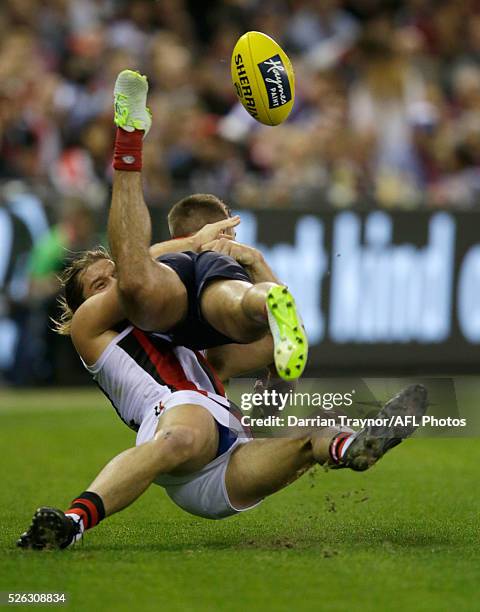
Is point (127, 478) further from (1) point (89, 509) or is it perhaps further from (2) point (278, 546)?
(2) point (278, 546)

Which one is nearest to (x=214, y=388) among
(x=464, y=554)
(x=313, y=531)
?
(x=313, y=531)

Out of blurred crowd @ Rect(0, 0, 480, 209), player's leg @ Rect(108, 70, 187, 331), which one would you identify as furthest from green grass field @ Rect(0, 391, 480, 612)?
blurred crowd @ Rect(0, 0, 480, 209)

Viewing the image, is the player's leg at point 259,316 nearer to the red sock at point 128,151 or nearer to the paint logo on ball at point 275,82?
the red sock at point 128,151

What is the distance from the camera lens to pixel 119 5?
15.8 metres

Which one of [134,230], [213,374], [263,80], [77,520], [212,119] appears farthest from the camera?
[212,119]

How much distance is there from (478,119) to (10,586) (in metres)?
12.3

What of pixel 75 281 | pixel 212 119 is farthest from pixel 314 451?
pixel 212 119

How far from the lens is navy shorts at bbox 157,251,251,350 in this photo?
604 centimetres

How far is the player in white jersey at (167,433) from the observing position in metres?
5.68

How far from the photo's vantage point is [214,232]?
6527 millimetres

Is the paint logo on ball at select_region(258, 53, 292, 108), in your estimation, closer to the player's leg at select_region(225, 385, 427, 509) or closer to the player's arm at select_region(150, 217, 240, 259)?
the player's arm at select_region(150, 217, 240, 259)

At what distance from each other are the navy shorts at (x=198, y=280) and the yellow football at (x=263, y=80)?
4.45 feet

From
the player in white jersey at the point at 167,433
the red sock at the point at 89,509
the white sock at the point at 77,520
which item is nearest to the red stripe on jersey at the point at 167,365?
the player in white jersey at the point at 167,433

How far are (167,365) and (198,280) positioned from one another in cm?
46
